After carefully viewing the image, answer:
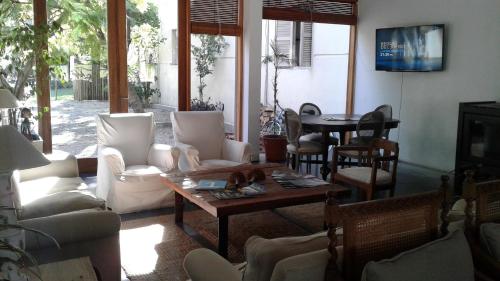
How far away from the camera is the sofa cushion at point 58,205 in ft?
9.88

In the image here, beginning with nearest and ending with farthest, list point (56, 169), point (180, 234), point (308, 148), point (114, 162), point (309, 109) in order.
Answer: point (180, 234), point (56, 169), point (114, 162), point (308, 148), point (309, 109)

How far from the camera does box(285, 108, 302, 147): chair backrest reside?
5650mm

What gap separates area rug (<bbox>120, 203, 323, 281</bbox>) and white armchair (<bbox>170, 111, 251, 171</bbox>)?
31.6 inches

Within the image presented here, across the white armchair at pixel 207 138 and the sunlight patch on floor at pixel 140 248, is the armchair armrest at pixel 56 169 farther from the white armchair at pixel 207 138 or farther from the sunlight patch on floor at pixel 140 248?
the white armchair at pixel 207 138

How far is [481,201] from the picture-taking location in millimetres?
2098

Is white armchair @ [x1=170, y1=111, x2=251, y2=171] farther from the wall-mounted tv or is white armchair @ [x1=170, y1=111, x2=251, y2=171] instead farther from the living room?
the wall-mounted tv

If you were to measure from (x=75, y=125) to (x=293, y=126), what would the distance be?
2.74 metres

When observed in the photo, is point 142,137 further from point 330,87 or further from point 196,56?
point 330,87

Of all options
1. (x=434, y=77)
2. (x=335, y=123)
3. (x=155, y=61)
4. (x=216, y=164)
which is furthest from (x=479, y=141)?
(x=155, y=61)

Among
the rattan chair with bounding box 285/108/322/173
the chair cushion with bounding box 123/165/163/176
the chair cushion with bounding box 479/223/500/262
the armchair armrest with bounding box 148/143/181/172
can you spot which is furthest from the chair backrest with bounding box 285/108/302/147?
the chair cushion with bounding box 479/223/500/262

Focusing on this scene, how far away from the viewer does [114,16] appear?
235 inches

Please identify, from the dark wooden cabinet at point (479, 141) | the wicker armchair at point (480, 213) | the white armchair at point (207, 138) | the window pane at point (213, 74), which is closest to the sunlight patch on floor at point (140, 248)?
the white armchair at point (207, 138)

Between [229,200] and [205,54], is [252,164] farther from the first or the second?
[205,54]

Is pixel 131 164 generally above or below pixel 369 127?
below
